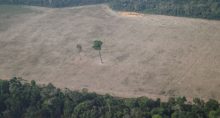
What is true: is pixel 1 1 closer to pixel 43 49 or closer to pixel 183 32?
pixel 43 49

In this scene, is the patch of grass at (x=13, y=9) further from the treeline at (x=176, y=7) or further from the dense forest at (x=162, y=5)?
the treeline at (x=176, y=7)

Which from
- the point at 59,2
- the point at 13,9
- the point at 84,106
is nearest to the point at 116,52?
the point at 84,106

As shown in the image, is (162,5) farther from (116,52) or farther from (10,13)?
(10,13)

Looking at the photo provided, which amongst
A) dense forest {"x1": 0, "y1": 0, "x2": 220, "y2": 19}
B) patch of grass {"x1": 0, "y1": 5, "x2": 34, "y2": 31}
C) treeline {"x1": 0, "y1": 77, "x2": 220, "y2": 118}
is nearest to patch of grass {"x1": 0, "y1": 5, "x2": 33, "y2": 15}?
patch of grass {"x1": 0, "y1": 5, "x2": 34, "y2": 31}

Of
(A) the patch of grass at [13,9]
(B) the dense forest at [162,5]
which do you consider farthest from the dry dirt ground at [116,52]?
(B) the dense forest at [162,5]

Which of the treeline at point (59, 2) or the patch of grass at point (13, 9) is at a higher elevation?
the treeline at point (59, 2)

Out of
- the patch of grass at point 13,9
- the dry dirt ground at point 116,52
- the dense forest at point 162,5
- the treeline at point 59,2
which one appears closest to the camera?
the dry dirt ground at point 116,52

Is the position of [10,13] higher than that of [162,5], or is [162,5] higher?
[162,5]
